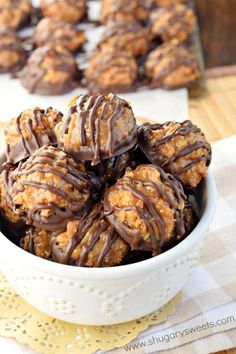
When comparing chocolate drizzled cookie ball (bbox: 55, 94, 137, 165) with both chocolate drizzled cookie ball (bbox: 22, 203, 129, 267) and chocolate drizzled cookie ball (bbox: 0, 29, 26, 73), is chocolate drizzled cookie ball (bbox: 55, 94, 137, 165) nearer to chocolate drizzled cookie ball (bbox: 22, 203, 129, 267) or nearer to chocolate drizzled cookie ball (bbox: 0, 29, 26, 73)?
chocolate drizzled cookie ball (bbox: 22, 203, 129, 267)

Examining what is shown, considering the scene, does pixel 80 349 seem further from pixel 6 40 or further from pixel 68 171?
pixel 6 40

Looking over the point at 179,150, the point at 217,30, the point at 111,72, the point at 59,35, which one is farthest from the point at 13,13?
the point at 179,150

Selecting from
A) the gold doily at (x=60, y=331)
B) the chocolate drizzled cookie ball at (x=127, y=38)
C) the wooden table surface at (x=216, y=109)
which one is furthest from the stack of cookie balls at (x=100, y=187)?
the chocolate drizzled cookie ball at (x=127, y=38)

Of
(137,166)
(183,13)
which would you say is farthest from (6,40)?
(137,166)

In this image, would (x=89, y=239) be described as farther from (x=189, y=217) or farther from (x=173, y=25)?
(x=173, y=25)

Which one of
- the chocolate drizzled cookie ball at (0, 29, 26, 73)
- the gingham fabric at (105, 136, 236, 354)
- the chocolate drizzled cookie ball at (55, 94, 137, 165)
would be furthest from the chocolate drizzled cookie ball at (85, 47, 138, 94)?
the chocolate drizzled cookie ball at (55, 94, 137, 165)

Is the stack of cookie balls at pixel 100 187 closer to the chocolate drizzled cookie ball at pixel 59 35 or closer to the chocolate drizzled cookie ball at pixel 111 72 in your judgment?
the chocolate drizzled cookie ball at pixel 111 72
